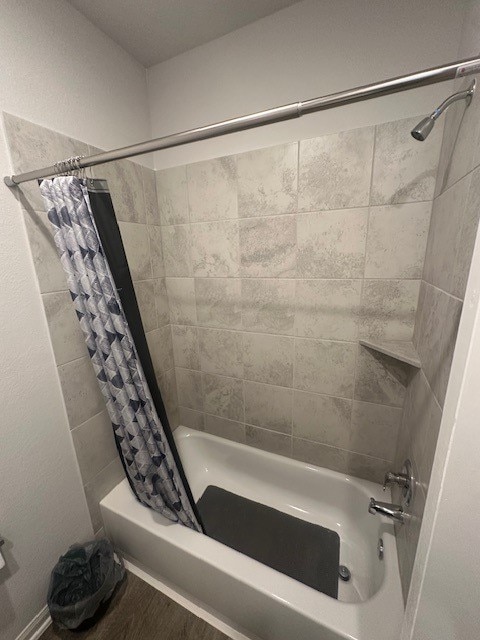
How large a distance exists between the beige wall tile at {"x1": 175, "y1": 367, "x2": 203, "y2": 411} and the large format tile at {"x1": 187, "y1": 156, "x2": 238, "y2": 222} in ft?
2.95

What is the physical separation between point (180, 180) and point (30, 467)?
138 centimetres

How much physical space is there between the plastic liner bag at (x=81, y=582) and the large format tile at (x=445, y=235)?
63.3 inches

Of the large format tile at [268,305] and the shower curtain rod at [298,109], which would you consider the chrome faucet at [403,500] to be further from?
the shower curtain rod at [298,109]

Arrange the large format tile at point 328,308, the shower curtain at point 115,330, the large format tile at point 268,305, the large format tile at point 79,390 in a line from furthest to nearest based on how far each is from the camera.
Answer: the large format tile at point 268,305 → the large format tile at point 328,308 → the large format tile at point 79,390 → the shower curtain at point 115,330

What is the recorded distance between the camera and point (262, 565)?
0.91 meters

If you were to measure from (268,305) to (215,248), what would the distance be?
1.31 ft

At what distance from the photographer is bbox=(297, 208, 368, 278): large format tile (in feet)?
3.33

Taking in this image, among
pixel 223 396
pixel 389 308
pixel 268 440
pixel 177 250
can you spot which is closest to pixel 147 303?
pixel 177 250

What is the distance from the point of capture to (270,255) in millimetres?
1177

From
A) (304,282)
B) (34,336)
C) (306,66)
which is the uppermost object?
(306,66)

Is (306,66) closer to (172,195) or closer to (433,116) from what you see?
(433,116)

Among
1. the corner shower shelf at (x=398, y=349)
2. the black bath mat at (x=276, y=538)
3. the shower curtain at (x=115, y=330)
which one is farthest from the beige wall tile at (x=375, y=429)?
the shower curtain at (x=115, y=330)

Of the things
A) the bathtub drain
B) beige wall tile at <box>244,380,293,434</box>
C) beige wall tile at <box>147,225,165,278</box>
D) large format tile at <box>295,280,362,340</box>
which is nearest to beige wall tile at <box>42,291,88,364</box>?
beige wall tile at <box>147,225,165,278</box>

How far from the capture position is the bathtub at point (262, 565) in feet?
2.61
